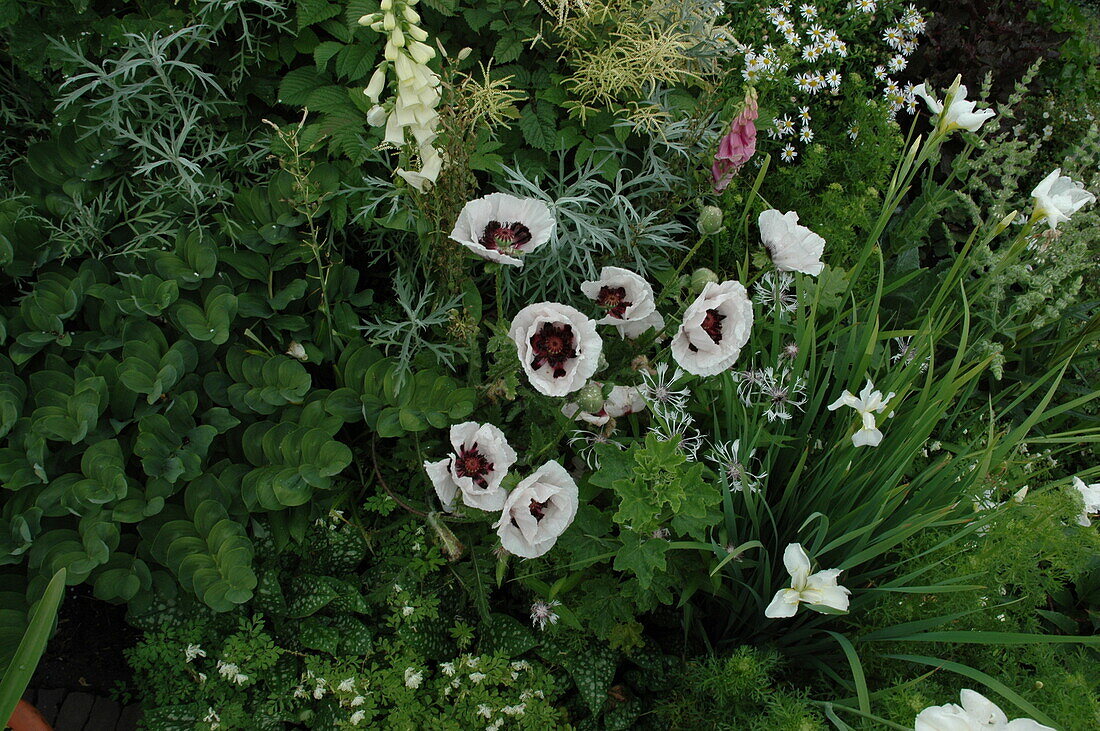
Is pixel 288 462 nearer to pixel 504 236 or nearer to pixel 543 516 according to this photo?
pixel 543 516

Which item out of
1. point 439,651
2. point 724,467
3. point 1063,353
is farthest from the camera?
point 1063,353

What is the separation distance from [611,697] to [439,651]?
1.43 ft

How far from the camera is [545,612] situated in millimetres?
1658

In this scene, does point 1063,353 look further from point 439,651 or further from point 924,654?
point 439,651

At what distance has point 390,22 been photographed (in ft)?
3.94

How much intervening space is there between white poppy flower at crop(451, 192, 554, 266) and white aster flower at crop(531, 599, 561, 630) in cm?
80

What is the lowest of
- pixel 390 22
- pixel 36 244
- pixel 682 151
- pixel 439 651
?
pixel 439 651

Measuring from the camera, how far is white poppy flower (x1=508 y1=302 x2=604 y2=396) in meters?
1.36

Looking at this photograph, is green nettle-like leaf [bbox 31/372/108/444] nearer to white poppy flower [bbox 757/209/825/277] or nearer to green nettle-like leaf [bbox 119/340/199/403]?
green nettle-like leaf [bbox 119/340/199/403]

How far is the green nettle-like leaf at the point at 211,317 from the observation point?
5.56ft

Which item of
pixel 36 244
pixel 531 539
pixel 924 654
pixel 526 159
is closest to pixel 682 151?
pixel 526 159

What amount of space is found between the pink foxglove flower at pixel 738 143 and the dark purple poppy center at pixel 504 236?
1.94 ft

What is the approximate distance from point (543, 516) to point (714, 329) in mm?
522

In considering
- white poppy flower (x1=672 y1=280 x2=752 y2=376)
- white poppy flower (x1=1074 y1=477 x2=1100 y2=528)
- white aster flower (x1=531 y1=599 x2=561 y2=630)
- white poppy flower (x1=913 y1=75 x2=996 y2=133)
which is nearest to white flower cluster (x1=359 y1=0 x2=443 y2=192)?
white poppy flower (x1=672 y1=280 x2=752 y2=376)
